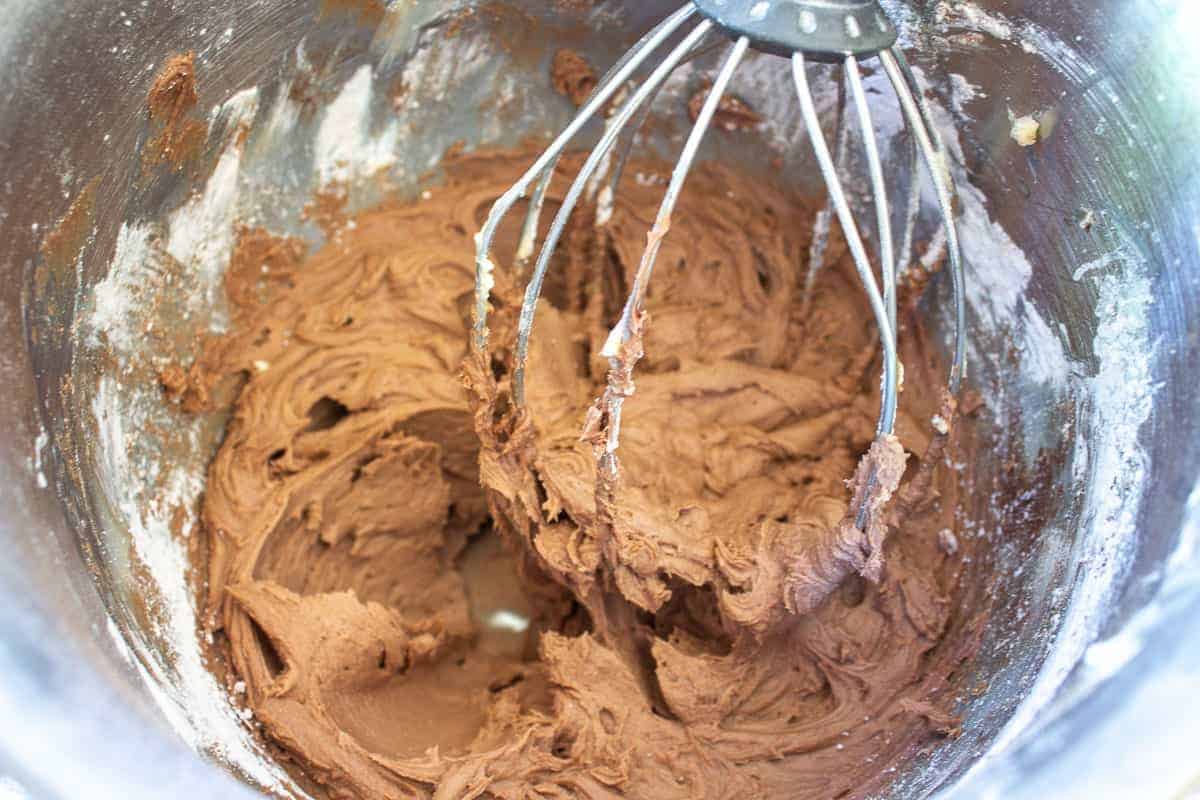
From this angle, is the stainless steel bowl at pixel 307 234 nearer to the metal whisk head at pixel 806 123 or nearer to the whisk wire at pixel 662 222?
the metal whisk head at pixel 806 123

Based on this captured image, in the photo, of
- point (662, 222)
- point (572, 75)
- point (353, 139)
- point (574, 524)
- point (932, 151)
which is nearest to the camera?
point (662, 222)

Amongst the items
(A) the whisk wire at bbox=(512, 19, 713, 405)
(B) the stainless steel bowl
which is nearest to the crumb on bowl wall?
(B) the stainless steel bowl

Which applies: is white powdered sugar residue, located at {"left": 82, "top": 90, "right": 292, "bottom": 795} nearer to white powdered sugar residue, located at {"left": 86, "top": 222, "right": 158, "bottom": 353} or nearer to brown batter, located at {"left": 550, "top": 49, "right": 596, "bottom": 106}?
white powdered sugar residue, located at {"left": 86, "top": 222, "right": 158, "bottom": 353}

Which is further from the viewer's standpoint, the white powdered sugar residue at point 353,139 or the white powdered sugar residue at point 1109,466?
the white powdered sugar residue at point 353,139

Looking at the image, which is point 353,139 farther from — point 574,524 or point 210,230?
point 574,524

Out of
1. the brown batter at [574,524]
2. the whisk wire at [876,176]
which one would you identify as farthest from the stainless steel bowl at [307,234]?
the whisk wire at [876,176]

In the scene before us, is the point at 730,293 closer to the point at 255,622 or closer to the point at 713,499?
the point at 713,499

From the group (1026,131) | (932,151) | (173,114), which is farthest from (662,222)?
Answer: (173,114)
